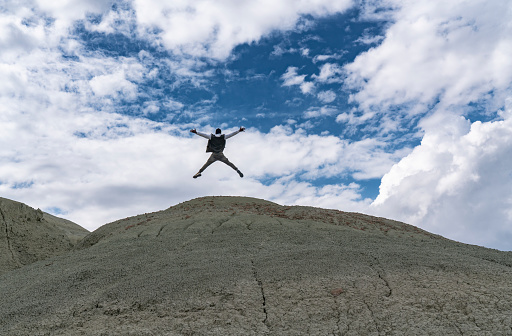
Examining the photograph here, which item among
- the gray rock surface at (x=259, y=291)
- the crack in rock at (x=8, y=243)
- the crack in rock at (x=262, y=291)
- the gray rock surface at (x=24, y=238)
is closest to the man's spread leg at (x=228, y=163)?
the gray rock surface at (x=259, y=291)

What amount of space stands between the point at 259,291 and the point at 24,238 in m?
20.0

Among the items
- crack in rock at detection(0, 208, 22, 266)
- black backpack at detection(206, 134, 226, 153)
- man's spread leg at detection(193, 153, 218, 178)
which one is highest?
black backpack at detection(206, 134, 226, 153)

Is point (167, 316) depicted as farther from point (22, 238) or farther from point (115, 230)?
point (22, 238)

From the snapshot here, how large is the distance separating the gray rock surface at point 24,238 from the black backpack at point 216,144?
39.5 ft

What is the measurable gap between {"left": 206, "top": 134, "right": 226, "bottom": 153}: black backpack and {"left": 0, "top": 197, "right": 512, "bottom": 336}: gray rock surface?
6.70 metres

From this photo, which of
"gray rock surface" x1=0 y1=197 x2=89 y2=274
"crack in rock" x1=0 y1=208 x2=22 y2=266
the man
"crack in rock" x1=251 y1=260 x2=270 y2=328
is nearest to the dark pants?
the man

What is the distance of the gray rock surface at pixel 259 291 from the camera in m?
9.10

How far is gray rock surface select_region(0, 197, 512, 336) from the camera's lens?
9102 mm

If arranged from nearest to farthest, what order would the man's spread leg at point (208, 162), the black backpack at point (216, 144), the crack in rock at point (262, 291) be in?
the crack in rock at point (262, 291) → the black backpack at point (216, 144) → the man's spread leg at point (208, 162)

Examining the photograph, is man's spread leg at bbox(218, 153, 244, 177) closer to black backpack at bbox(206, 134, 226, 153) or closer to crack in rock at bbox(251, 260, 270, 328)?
black backpack at bbox(206, 134, 226, 153)

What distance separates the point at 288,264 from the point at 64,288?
7.69 meters

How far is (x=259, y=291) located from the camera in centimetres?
1077

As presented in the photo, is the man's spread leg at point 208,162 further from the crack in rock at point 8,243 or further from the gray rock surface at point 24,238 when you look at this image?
the crack in rock at point 8,243

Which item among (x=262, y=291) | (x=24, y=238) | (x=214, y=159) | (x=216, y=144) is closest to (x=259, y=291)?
(x=262, y=291)
